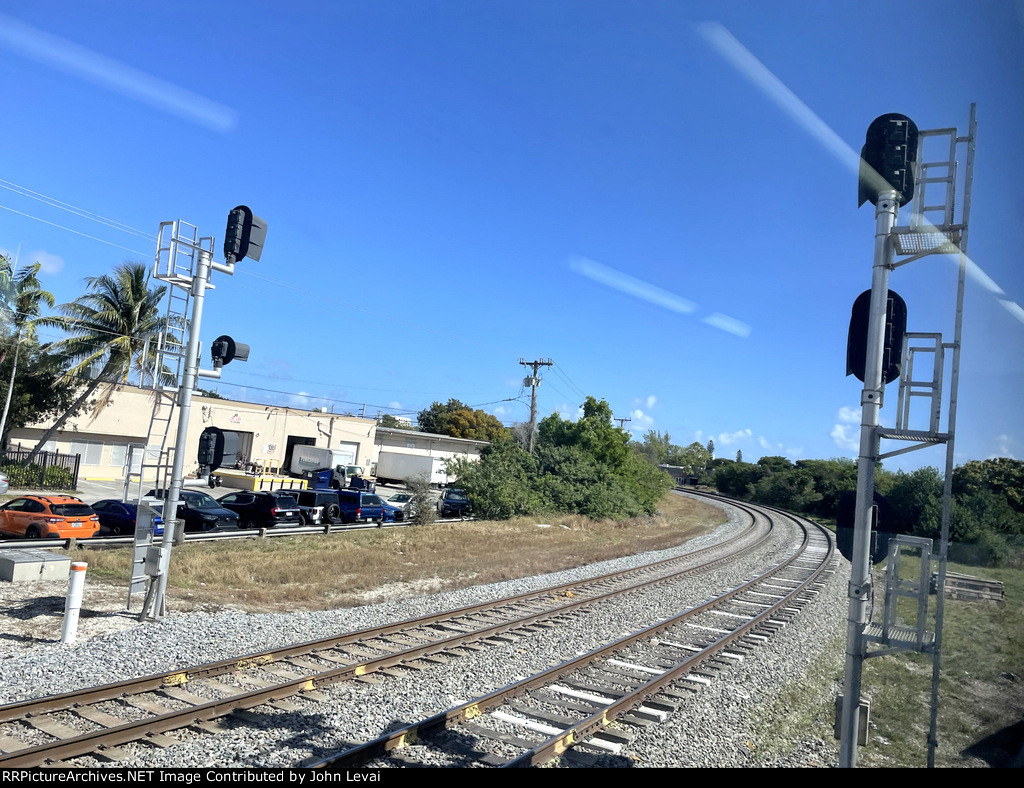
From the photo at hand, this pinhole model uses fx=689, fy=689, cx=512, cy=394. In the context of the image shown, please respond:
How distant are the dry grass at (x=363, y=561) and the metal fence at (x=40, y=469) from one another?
15.8 metres

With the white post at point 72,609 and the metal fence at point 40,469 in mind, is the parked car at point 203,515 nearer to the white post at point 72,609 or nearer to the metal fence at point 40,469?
the white post at point 72,609

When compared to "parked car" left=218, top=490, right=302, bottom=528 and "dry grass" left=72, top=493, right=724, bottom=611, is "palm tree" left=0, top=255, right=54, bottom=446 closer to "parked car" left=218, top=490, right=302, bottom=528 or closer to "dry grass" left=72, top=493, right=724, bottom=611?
"parked car" left=218, top=490, right=302, bottom=528

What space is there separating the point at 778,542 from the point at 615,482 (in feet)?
39.7

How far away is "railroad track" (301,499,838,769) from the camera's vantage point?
20.6 ft

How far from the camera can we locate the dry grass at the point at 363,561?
1345 cm

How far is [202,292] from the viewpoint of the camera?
11484 mm

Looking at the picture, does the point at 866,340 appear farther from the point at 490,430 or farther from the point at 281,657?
the point at 490,430

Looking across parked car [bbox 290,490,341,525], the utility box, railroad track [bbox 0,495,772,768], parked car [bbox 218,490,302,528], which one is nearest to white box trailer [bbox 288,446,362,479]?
parked car [bbox 290,490,341,525]

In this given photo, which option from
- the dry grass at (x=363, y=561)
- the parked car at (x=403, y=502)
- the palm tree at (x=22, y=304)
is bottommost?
the dry grass at (x=363, y=561)

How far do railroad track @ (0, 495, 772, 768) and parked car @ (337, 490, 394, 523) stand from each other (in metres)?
15.2

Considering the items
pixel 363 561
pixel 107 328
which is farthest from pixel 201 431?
pixel 363 561

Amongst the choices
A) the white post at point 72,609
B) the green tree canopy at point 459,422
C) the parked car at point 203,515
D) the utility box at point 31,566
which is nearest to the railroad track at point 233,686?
the white post at point 72,609

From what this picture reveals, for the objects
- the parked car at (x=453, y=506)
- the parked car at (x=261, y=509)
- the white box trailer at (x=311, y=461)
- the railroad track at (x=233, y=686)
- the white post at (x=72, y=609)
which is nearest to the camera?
the railroad track at (x=233, y=686)

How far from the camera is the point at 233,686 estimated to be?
7676mm
